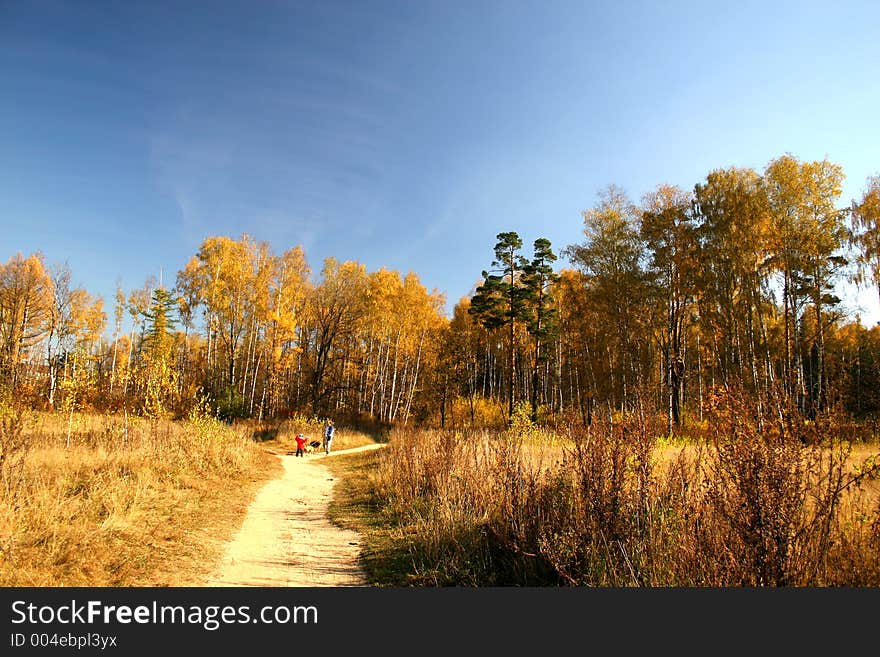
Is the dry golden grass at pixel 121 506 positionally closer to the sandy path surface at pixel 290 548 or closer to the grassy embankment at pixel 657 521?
the sandy path surface at pixel 290 548

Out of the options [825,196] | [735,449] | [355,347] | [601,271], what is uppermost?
[825,196]

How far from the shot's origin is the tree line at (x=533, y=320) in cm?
1739

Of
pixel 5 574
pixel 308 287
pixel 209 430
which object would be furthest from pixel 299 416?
pixel 5 574

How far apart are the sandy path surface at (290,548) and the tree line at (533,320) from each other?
4.43 meters

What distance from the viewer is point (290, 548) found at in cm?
661

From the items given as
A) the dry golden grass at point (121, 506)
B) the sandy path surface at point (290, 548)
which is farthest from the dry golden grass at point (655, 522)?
the dry golden grass at point (121, 506)

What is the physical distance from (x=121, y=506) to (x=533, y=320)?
2490cm

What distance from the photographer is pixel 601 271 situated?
22.8m

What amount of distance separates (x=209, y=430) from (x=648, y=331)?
19.7 metres

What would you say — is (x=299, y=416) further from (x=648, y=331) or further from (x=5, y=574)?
(x=5, y=574)

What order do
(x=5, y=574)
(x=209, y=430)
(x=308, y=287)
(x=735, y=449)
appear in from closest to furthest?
(x=735, y=449) → (x=5, y=574) → (x=209, y=430) → (x=308, y=287)

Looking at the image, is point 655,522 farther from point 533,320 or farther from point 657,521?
point 533,320

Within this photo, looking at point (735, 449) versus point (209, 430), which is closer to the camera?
point (735, 449)

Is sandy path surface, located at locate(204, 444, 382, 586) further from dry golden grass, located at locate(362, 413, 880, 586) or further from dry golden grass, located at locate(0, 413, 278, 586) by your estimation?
dry golden grass, located at locate(362, 413, 880, 586)
